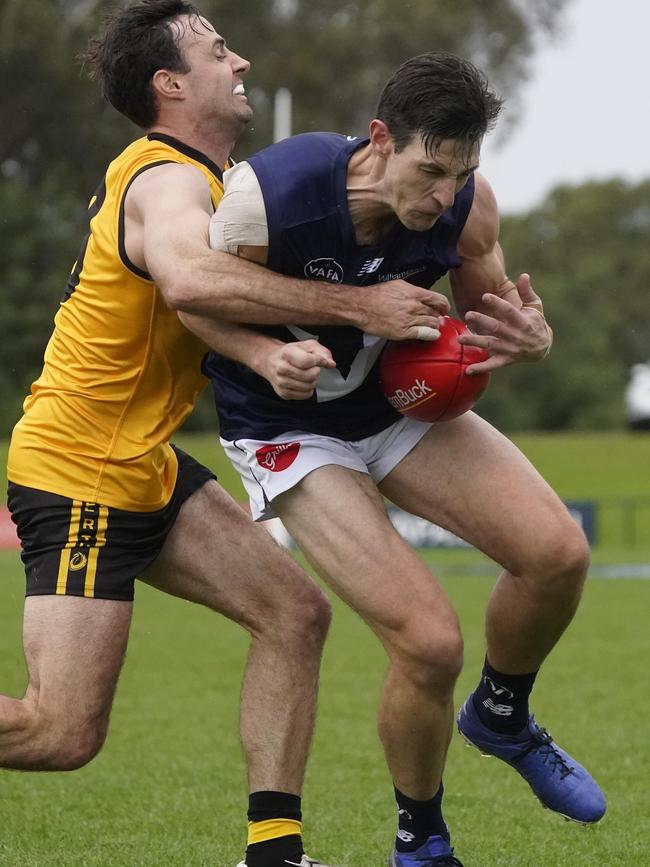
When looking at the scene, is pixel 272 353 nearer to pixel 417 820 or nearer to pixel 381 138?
pixel 381 138

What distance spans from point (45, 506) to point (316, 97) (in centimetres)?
3005

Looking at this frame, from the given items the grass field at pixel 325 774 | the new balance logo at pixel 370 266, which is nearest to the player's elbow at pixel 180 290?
the new balance logo at pixel 370 266

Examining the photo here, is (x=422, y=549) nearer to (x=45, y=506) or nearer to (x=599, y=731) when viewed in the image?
(x=599, y=731)

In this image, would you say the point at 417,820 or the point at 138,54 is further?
the point at 138,54

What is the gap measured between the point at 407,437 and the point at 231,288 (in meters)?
0.93

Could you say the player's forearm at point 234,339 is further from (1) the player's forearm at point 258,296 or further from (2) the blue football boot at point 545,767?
(2) the blue football boot at point 545,767

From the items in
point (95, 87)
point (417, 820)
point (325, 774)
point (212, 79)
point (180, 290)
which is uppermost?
point (212, 79)

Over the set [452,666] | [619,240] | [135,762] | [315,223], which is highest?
[315,223]

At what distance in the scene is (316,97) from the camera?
33.6m

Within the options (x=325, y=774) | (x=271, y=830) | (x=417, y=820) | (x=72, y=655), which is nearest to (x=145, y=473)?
(x=72, y=655)

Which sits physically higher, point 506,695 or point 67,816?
point 506,695

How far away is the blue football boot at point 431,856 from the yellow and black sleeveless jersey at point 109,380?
4.59ft

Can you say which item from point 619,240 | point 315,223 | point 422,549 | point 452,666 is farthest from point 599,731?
point 619,240

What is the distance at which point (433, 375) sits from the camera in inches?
175
